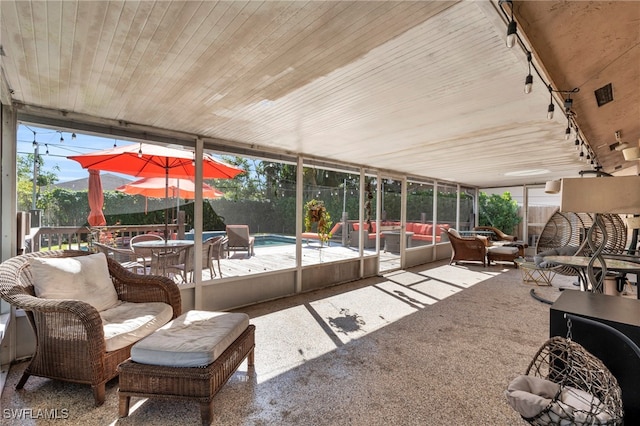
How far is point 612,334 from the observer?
1.54 m

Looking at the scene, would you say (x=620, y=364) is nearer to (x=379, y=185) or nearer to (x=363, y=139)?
(x=363, y=139)

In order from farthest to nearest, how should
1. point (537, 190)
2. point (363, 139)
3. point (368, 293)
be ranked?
point (537, 190)
point (368, 293)
point (363, 139)

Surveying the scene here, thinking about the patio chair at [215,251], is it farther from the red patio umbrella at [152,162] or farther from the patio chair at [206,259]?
the red patio umbrella at [152,162]

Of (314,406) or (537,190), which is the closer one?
(314,406)

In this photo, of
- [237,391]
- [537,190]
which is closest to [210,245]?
[237,391]

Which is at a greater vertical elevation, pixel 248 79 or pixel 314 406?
pixel 248 79

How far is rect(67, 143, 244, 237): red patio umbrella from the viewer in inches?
124

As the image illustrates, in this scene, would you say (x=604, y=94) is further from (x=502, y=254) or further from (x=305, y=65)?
(x=502, y=254)

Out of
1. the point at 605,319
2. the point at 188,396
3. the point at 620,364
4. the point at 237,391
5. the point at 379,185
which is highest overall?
the point at 379,185

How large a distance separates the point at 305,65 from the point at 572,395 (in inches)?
93.0

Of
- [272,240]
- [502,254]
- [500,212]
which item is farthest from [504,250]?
[272,240]

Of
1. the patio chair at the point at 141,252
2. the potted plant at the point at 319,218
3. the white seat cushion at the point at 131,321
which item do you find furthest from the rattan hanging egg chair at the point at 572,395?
the potted plant at the point at 319,218

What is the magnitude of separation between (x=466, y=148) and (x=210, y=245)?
388 centimetres

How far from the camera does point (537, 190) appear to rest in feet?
29.3
